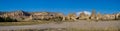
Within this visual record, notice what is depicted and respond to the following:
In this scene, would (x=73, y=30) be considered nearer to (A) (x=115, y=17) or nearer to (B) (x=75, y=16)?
(A) (x=115, y=17)

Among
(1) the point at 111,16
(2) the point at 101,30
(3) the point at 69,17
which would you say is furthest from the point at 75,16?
(2) the point at 101,30

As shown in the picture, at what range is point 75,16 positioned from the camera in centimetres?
4509

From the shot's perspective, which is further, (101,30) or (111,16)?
(111,16)

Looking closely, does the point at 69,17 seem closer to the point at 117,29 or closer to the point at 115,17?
the point at 115,17

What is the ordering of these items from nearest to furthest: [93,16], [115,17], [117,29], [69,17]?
[117,29], [93,16], [115,17], [69,17]

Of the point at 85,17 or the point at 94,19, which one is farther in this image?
the point at 85,17

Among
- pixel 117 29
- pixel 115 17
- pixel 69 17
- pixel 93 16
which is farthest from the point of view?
pixel 69 17

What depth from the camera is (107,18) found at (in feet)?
133

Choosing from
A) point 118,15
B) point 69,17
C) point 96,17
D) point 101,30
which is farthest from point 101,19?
point 101,30

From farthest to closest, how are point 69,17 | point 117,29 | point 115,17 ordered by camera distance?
1. point 69,17
2. point 115,17
3. point 117,29

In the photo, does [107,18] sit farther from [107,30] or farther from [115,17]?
[107,30]

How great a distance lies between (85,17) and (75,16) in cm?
256

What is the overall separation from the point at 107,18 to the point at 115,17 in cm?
100

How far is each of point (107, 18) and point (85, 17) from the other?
11.4 feet
